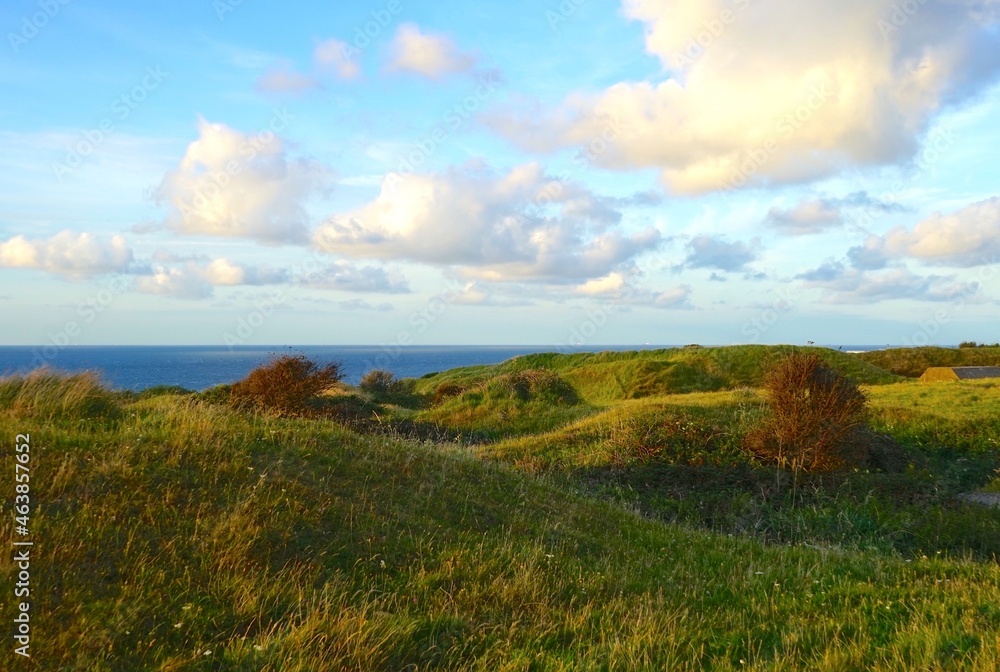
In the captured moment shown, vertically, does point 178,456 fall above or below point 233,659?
above

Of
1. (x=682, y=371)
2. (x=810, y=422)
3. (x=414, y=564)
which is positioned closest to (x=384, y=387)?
(x=682, y=371)

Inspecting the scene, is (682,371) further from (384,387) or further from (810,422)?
(810,422)

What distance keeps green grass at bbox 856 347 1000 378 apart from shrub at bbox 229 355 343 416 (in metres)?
39.7

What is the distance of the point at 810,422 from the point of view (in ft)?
51.3

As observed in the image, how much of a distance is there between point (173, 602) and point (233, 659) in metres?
0.90

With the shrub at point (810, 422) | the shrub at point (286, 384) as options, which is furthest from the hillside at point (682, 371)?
the shrub at point (286, 384)

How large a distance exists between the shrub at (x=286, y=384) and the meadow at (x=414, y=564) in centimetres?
779

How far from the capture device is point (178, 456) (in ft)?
24.3

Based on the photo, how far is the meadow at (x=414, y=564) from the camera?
476 cm

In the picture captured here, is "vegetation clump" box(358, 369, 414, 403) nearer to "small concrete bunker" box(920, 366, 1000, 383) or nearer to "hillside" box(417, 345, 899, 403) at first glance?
"hillside" box(417, 345, 899, 403)

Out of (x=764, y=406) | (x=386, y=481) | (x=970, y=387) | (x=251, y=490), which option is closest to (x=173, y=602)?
(x=251, y=490)

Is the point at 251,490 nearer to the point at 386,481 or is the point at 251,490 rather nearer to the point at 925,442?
the point at 386,481

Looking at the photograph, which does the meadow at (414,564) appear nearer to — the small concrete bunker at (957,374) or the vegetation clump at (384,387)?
the vegetation clump at (384,387)

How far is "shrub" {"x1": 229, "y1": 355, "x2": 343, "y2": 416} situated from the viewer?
1948 centimetres
